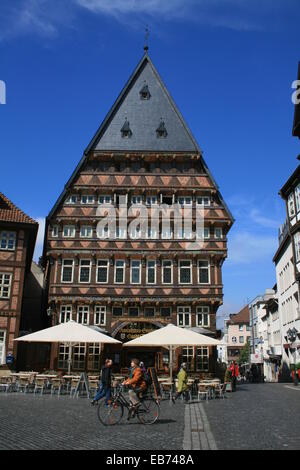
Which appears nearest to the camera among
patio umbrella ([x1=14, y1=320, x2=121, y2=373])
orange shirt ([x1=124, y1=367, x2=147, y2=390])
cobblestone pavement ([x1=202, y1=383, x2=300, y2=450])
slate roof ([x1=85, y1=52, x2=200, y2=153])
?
cobblestone pavement ([x1=202, y1=383, x2=300, y2=450])

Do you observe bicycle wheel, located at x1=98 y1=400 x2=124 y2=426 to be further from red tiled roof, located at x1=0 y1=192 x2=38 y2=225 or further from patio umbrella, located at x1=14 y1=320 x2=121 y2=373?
red tiled roof, located at x1=0 y1=192 x2=38 y2=225

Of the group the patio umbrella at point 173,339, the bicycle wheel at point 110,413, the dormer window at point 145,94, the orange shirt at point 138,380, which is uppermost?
the dormer window at point 145,94

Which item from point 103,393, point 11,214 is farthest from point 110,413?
point 11,214

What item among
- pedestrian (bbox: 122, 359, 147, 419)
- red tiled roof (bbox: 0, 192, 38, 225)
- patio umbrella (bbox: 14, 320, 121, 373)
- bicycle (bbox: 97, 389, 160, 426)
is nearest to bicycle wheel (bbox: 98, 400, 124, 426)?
bicycle (bbox: 97, 389, 160, 426)

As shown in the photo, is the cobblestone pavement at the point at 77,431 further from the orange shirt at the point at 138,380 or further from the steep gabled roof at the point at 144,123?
the steep gabled roof at the point at 144,123

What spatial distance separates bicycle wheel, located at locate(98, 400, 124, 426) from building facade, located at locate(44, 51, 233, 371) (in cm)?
1811

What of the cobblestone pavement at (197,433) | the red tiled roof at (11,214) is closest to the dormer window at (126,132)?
the red tiled roof at (11,214)

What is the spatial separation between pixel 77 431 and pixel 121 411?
158 centimetres

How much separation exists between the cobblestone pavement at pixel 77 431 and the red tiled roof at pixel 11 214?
53.9ft

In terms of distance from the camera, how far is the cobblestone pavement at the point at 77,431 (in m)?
7.49

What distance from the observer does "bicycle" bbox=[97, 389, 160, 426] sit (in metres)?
9.98

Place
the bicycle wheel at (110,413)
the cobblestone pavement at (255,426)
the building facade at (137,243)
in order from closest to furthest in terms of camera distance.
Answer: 1. the cobblestone pavement at (255,426)
2. the bicycle wheel at (110,413)
3. the building facade at (137,243)
